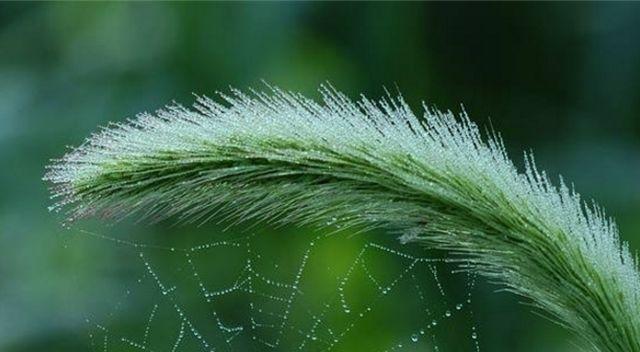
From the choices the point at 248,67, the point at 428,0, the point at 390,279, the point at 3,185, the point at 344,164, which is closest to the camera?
the point at 344,164

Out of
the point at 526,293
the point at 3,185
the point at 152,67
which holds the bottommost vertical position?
the point at 526,293

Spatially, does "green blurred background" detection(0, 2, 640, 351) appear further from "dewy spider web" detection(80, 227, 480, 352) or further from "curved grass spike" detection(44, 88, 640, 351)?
"curved grass spike" detection(44, 88, 640, 351)

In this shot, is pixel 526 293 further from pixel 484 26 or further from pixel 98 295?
pixel 484 26

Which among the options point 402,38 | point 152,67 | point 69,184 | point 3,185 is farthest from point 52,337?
point 69,184

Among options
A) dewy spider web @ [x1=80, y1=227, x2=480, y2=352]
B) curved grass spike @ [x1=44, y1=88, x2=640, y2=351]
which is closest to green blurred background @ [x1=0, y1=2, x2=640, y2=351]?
dewy spider web @ [x1=80, y1=227, x2=480, y2=352]

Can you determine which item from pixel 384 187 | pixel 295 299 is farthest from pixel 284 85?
pixel 384 187

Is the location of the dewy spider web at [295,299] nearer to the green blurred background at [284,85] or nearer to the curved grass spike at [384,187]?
the green blurred background at [284,85]

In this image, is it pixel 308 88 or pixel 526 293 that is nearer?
pixel 526 293

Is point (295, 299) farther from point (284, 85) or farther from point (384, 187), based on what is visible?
point (384, 187)
